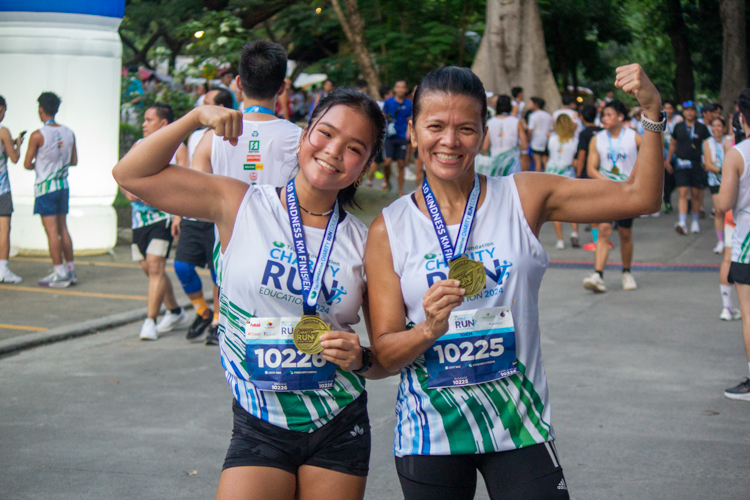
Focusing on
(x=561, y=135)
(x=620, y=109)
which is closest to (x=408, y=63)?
(x=561, y=135)

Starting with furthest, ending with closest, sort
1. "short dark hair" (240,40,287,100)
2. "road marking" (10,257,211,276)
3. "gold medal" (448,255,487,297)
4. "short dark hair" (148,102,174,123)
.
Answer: "road marking" (10,257,211,276) < "short dark hair" (148,102,174,123) < "short dark hair" (240,40,287,100) < "gold medal" (448,255,487,297)

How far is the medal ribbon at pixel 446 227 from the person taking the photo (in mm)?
2426

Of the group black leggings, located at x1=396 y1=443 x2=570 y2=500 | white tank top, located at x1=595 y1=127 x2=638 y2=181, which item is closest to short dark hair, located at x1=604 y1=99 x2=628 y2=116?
white tank top, located at x1=595 y1=127 x2=638 y2=181

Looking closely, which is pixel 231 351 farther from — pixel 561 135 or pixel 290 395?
pixel 561 135

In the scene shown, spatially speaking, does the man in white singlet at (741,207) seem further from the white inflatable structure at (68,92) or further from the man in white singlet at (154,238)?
the white inflatable structure at (68,92)

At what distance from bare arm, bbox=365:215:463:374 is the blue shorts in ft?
26.0

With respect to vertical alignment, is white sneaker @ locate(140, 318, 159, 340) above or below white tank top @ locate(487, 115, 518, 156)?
below

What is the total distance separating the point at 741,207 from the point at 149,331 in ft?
16.6

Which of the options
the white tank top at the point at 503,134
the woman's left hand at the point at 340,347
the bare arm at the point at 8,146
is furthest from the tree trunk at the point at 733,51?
the woman's left hand at the point at 340,347

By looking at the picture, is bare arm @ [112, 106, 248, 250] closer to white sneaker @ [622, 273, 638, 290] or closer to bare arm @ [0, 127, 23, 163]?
white sneaker @ [622, 273, 638, 290]

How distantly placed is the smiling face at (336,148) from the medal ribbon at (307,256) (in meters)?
0.10

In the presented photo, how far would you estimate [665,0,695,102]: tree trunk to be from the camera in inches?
1266

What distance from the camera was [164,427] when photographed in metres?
5.14

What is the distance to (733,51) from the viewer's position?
2197 centimetres
